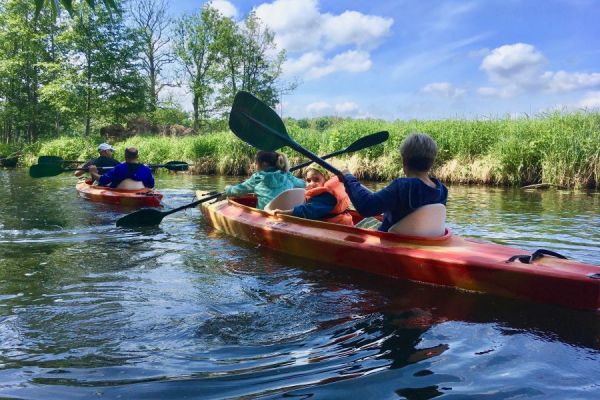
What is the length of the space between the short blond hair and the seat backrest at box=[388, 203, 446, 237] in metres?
0.33

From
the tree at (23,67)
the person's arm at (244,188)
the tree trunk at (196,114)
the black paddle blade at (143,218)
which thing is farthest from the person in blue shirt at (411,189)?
the tree trunk at (196,114)

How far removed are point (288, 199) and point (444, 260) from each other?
240 centimetres

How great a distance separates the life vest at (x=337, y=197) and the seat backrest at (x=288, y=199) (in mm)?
471

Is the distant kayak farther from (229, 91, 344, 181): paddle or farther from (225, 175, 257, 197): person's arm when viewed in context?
(229, 91, 344, 181): paddle

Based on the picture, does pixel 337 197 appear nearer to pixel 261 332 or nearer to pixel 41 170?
pixel 261 332

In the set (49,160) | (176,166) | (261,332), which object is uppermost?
(49,160)

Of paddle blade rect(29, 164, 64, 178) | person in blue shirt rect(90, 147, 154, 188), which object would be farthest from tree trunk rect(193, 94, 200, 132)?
person in blue shirt rect(90, 147, 154, 188)

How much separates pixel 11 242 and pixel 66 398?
447 centimetres

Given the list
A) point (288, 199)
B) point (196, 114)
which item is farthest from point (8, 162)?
point (288, 199)

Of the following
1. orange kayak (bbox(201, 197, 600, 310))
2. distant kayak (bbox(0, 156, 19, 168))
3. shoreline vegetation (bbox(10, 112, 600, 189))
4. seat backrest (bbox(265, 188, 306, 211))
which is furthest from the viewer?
distant kayak (bbox(0, 156, 19, 168))

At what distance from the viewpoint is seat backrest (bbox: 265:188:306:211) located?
5855 millimetres

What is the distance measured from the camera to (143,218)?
693cm

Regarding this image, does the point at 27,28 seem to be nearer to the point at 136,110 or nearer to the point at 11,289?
the point at 136,110

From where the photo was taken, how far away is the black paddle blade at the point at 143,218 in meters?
6.86
